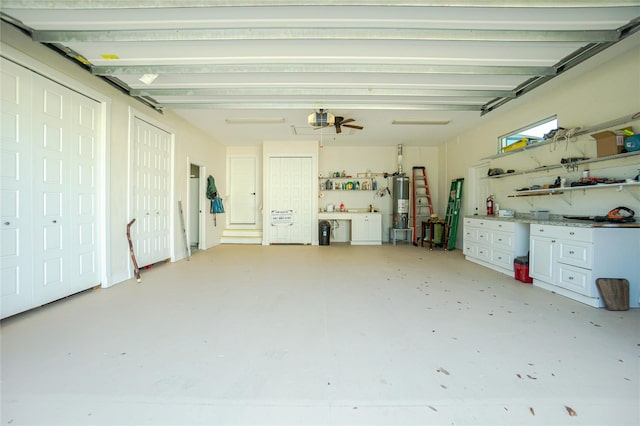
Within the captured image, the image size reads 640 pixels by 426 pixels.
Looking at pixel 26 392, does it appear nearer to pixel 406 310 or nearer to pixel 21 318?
pixel 21 318

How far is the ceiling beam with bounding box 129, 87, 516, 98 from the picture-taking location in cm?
388

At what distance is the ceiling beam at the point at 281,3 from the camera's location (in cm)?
213

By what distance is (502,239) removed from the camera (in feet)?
14.9

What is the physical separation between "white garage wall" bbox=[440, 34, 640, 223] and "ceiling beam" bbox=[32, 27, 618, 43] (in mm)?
975

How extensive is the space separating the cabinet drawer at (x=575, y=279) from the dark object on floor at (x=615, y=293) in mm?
109

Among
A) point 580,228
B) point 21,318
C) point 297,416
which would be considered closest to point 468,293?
point 580,228

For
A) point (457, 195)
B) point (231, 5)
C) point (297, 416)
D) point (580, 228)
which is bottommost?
point (297, 416)

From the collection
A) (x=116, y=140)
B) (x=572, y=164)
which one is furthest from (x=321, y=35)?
(x=572, y=164)

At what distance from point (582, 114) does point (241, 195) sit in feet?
25.5

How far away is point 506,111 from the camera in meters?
5.11

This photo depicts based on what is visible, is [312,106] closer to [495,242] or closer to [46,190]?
[46,190]

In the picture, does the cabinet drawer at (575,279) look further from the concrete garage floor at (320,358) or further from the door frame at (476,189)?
the door frame at (476,189)

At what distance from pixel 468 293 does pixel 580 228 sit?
58.2 inches

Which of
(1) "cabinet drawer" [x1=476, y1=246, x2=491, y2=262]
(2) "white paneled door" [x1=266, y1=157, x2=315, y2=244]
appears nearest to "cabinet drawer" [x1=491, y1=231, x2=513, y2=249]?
(1) "cabinet drawer" [x1=476, y1=246, x2=491, y2=262]
